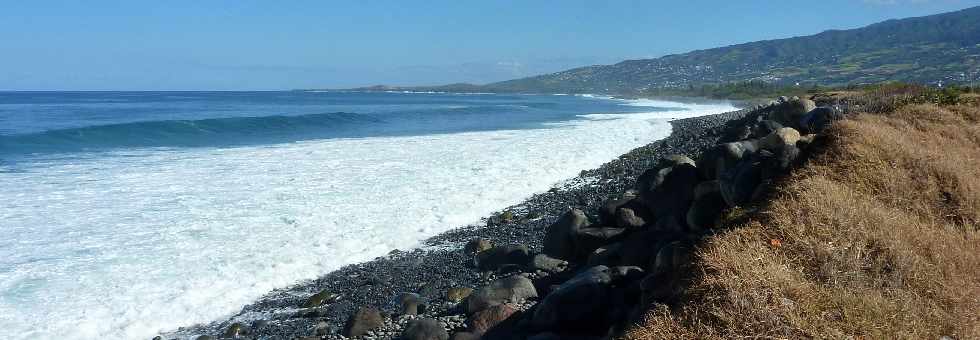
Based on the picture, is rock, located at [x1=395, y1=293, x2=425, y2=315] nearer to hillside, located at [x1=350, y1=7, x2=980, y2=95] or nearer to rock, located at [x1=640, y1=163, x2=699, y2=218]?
rock, located at [x1=640, y1=163, x2=699, y2=218]

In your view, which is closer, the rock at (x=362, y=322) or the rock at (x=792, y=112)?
the rock at (x=362, y=322)

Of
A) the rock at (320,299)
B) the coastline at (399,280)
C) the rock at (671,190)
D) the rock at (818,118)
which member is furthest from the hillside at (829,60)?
the rock at (320,299)

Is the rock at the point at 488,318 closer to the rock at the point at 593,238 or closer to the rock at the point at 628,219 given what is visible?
the rock at the point at 593,238

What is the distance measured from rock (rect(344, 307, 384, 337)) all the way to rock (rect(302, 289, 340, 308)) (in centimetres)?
132

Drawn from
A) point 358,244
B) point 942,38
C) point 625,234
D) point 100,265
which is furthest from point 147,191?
point 942,38

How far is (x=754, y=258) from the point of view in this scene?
14.9ft

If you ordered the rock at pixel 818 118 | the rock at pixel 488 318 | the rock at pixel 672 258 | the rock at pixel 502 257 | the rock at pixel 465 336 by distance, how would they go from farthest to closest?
the rock at pixel 502 257
the rock at pixel 818 118
the rock at pixel 488 318
the rock at pixel 465 336
the rock at pixel 672 258

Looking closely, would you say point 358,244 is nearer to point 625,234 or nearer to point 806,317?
point 625,234

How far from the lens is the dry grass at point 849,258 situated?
399cm

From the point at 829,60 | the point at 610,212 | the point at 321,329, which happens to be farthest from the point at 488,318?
the point at 829,60

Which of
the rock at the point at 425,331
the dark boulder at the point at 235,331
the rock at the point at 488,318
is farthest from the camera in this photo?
the dark boulder at the point at 235,331

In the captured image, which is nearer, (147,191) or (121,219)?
(121,219)

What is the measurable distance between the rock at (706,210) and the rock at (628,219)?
1536mm

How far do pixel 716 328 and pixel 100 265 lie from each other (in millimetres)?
10191
